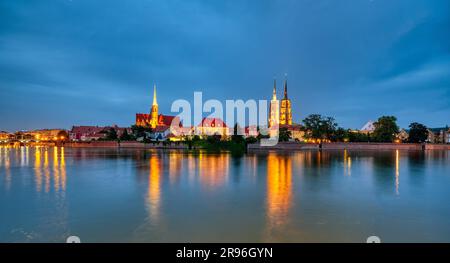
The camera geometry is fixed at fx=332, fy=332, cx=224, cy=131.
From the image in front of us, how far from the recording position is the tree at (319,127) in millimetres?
68688

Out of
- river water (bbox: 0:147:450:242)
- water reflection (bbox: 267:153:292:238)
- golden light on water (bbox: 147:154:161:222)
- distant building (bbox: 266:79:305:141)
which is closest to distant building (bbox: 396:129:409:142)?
distant building (bbox: 266:79:305:141)

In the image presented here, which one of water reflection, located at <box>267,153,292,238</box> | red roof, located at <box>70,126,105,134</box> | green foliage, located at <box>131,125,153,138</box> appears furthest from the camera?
red roof, located at <box>70,126,105,134</box>

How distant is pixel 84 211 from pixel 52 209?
1.21 metres

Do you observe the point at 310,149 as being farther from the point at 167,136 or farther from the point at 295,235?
the point at 295,235

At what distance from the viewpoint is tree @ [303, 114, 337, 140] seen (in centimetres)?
6869

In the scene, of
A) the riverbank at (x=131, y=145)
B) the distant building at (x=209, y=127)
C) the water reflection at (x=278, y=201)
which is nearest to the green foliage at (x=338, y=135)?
the distant building at (x=209, y=127)

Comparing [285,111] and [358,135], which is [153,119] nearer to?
[285,111]

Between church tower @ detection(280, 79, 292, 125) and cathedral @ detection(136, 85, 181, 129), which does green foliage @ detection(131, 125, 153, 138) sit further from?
church tower @ detection(280, 79, 292, 125)

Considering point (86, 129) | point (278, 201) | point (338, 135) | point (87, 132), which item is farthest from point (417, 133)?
point (86, 129)

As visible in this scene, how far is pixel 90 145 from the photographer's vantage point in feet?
279

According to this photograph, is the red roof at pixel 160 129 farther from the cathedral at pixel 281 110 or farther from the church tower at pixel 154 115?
the cathedral at pixel 281 110

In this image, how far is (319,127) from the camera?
227ft
